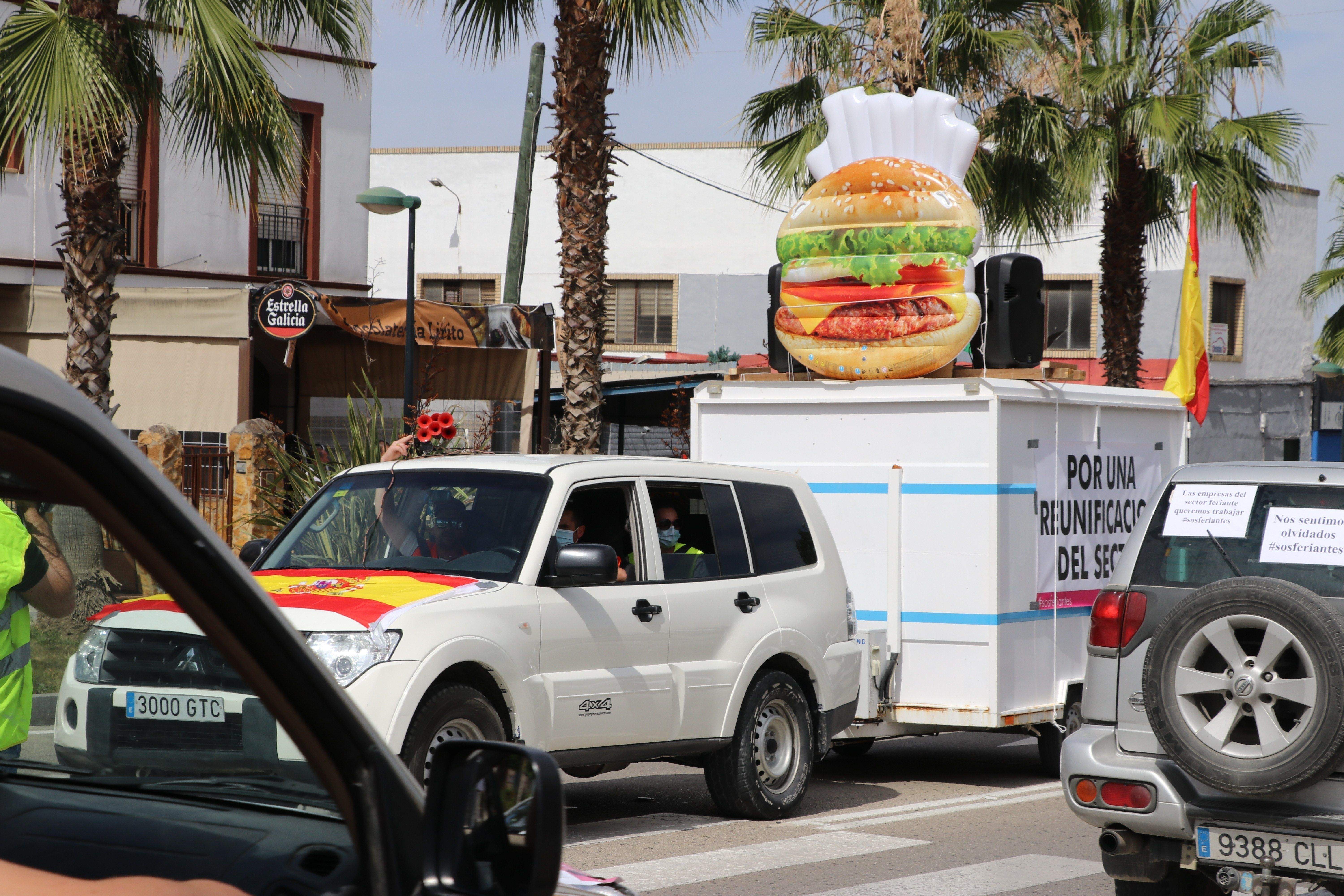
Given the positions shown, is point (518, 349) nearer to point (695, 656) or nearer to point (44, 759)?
point (695, 656)

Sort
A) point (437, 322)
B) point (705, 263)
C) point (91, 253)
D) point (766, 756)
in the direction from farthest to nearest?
1. point (705, 263)
2. point (437, 322)
3. point (91, 253)
4. point (766, 756)

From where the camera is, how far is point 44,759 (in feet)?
6.63

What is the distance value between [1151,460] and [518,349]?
38.9ft

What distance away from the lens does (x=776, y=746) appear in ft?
27.4

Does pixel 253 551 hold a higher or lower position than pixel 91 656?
lower

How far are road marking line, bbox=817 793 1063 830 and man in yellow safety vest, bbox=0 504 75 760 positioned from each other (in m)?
6.36

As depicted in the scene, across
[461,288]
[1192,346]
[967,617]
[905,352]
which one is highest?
[461,288]

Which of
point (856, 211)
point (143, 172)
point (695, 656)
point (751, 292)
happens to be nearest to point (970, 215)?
point (856, 211)

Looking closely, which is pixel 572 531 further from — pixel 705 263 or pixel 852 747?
pixel 705 263

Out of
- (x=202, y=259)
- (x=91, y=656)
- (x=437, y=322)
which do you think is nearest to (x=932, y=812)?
(x=91, y=656)

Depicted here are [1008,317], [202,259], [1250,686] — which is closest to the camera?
[1250,686]

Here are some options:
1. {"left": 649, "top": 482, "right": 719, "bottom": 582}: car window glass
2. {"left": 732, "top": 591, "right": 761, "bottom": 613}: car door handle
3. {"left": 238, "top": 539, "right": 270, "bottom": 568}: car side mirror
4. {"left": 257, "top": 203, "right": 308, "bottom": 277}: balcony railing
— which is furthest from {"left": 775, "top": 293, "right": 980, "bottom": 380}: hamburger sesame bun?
{"left": 257, "top": 203, "right": 308, "bottom": 277}: balcony railing

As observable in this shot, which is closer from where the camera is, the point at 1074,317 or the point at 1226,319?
the point at 1074,317

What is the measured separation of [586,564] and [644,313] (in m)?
34.0
